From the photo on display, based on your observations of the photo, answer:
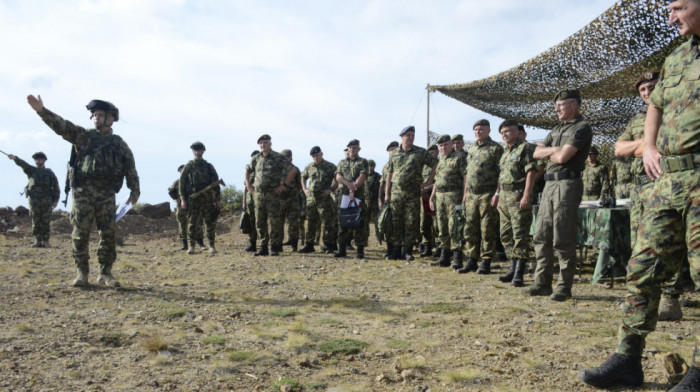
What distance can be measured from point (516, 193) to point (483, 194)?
30.5 inches

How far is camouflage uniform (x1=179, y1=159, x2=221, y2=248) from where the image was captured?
8.95 meters

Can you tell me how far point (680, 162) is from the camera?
2.24m

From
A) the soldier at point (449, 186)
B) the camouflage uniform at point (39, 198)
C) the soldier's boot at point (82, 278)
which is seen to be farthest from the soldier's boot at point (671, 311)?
the camouflage uniform at point (39, 198)

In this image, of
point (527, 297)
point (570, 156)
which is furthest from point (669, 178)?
point (527, 297)

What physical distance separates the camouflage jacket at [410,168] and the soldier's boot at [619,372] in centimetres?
506

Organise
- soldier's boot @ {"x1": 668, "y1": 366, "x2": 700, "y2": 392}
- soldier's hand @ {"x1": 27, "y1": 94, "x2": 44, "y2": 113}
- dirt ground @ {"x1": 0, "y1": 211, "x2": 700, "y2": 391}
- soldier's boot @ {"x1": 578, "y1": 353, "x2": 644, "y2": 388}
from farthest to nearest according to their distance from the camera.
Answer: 1. soldier's hand @ {"x1": 27, "y1": 94, "x2": 44, "y2": 113}
2. dirt ground @ {"x1": 0, "y1": 211, "x2": 700, "y2": 391}
3. soldier's boot @ {"x1": 578, "y1": 353, "x2": 644, "y2": 388}
4. soldier's boot @ {"x1": 668, "y1": 366, "x2": 700, "y2": 392}

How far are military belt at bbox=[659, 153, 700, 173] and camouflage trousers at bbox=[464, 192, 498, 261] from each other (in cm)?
358

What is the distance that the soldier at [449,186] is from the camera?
6.59m

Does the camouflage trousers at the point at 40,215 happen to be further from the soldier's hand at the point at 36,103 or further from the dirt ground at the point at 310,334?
the soldier's hand at the point at 36,103

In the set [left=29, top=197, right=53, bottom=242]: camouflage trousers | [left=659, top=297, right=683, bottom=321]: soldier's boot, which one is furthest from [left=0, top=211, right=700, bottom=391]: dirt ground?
[left=29, top=197, right=53, bottom=242]: camouflage trousers

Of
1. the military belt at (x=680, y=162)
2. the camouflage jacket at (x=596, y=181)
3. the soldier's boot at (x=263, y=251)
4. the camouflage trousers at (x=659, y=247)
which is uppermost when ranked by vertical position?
the camouflage jacket at (x=596, y=181)

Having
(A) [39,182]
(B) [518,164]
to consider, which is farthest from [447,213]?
(A) [39,182]

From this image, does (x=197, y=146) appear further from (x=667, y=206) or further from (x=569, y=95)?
(x=667, y=206)

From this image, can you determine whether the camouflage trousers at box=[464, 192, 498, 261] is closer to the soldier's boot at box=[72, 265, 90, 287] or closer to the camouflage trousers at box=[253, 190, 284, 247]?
the camouflage trousers at box=[253, 190, 284, 247]
